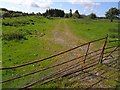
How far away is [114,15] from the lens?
115812mm

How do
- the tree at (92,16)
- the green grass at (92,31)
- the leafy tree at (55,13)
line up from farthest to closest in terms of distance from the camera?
the leafy tree at (55,13), the tree at (92,16), the green grass at (92,31)

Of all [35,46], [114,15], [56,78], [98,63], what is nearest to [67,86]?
[56,78]

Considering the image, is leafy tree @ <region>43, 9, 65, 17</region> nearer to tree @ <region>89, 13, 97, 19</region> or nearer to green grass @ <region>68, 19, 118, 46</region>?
tree @ <region>89, 13, 97, 19</region>

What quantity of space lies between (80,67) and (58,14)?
14517 centimetres

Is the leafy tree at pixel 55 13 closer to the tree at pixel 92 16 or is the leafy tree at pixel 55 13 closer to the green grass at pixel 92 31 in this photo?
the tree at pixel 92 16

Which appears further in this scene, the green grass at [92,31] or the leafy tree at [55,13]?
the leafy tree at [55,13]

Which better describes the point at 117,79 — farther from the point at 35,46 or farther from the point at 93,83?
the point at 35,46

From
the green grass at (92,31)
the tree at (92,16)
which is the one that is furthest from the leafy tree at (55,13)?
the green grass at (92,31)

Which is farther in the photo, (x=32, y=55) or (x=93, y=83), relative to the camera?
(x=32, y=55)

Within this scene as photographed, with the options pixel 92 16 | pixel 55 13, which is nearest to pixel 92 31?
pixel 92 16

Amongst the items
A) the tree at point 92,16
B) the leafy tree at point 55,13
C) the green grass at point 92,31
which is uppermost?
the leafy tree at point 55,13

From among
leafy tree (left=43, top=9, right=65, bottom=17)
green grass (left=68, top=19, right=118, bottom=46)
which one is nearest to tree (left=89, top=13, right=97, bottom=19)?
leafy tree (left=43, top=9, right=65, bottom=17)

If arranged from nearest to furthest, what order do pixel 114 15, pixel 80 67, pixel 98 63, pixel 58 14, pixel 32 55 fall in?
pixel 80 67 < pixel 98 63 < pixel 32 55 < pixel 114 15 < pixel 58 14

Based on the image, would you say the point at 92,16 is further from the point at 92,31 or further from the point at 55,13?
the point at 92,31
